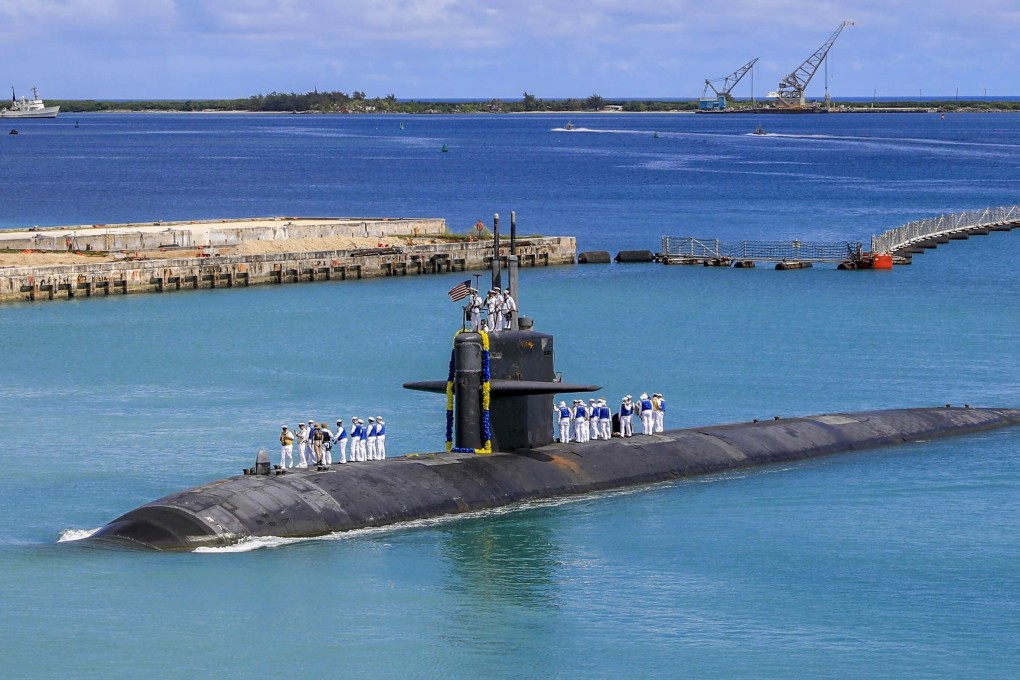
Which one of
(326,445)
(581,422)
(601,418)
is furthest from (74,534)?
(601,418)

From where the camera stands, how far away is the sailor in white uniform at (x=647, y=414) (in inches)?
1577

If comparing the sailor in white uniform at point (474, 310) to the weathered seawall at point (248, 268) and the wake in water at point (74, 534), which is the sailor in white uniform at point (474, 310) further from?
the weathered seawall at point (248, 268)

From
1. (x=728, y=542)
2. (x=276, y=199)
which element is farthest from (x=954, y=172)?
(x=728, y=542)

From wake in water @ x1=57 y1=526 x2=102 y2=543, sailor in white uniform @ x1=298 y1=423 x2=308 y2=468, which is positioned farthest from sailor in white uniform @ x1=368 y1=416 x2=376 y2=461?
wake in water @ x1=57 y1=526 x2=102 y2=543

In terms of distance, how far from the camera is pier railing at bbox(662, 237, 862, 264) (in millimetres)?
88812

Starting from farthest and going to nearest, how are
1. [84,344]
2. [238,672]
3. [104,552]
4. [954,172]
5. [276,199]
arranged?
[954,172] < [276,199] < [84,344] < [104,552] < [238,672]

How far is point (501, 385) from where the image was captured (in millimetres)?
34281

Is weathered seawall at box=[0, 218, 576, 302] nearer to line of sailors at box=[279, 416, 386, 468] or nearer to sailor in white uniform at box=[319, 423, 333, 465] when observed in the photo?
line of sailors at box=[279, 416, 386, 468]

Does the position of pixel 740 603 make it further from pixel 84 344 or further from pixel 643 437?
pixel 84 344

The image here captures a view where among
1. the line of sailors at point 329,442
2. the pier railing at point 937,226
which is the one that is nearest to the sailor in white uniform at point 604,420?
the line of sailors at point 329,442

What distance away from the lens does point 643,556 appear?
33.2 metres

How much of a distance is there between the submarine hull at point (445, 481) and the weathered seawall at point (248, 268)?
34352mm

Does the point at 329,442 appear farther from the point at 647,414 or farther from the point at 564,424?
the point at 647,414

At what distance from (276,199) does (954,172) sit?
82.4 meters
